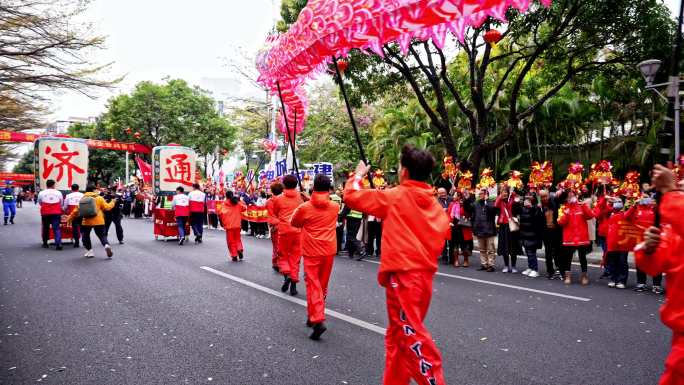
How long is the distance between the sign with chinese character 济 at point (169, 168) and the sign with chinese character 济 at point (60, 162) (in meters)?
2.85

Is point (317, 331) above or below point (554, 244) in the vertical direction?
below

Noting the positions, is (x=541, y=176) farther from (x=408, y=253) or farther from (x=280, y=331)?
(x=408, y=253)

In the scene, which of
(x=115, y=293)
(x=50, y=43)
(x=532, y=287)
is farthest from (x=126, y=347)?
(x=50, y=43)

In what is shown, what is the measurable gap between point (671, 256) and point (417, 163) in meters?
1.58

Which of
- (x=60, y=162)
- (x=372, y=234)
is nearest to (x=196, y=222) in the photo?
(x=60, y=162)

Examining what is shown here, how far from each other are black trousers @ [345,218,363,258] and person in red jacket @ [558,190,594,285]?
4948mm

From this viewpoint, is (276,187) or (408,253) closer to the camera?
(408,253)

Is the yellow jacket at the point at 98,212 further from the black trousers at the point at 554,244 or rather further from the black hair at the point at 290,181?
the black trousers at the point at 554,244

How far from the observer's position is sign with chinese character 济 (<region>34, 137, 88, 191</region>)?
49.0 ft

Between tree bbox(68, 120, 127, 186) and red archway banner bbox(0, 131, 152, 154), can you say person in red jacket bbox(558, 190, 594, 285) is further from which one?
tree bbox(68, 120, 127, 186)

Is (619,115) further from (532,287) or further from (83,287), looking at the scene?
(83,287)

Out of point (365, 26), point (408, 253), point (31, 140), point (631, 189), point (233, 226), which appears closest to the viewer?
point (408, 253)

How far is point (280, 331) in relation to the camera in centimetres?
551

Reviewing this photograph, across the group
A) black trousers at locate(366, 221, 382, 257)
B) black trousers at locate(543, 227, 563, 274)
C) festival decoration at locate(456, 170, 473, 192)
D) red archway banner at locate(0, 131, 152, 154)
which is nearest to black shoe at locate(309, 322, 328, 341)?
black trousers at locate(543, 227, 563, 274)
